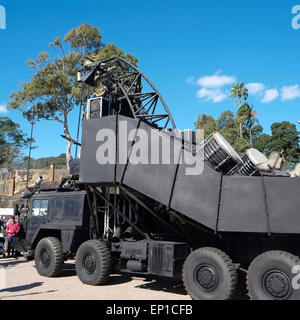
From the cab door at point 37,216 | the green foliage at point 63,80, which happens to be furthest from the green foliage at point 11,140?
the cab door at point 37,216

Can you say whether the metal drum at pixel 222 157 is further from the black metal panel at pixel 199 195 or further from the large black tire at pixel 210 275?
the large black tire at pixel 210 275

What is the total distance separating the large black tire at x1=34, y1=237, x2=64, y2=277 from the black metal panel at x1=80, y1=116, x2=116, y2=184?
2355 mm

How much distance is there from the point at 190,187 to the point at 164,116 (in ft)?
13.3

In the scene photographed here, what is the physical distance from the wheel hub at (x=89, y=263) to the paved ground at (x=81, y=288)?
42 cm

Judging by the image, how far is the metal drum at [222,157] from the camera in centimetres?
728

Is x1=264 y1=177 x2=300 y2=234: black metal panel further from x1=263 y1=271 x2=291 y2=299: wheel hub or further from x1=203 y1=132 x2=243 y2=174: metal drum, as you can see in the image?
x1=203 y1=132 x2=243 y2=174: metal drum

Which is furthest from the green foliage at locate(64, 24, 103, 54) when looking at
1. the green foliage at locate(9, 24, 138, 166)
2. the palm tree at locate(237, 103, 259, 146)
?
the palm tree at locate(237, 103, 259, 146)

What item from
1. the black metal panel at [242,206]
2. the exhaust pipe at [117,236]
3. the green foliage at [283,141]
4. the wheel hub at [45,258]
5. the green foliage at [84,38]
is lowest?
the wheel hub at [45,258]

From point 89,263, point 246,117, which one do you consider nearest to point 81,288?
point 89,263

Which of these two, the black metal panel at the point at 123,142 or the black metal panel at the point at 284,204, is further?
the black metal panel at the point at 123,142

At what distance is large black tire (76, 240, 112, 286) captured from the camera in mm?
8328

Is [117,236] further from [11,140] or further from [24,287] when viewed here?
[11,140]

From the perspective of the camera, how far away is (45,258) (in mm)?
9656
